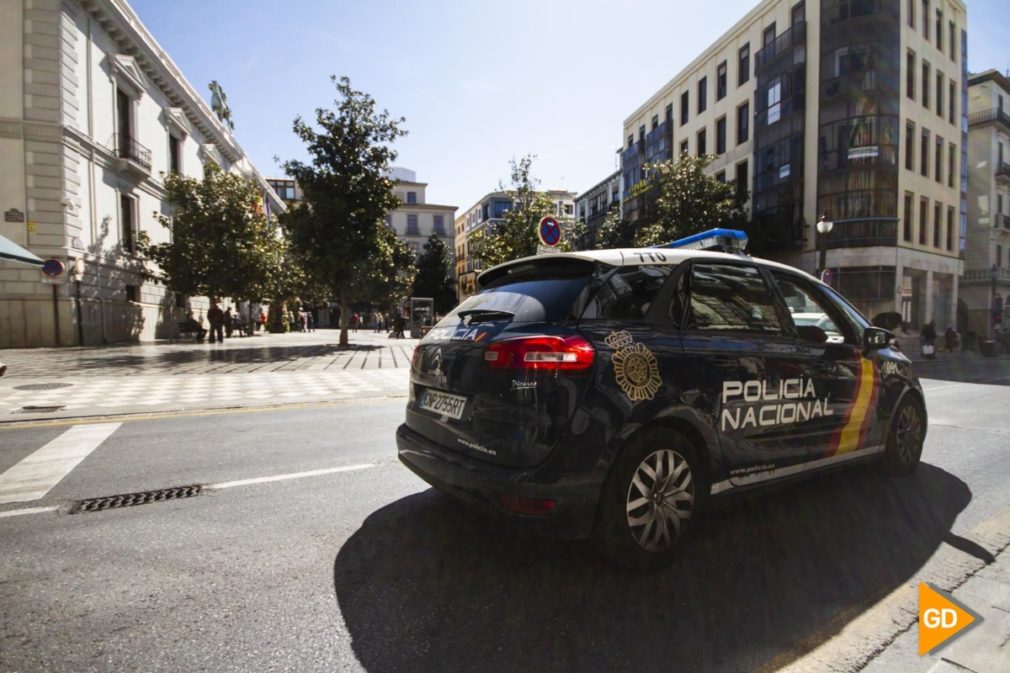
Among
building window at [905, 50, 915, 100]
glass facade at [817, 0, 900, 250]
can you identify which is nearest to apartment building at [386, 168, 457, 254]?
glass facade at [817, 0, 900, 250]

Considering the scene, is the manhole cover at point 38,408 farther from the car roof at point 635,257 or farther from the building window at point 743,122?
the building window at point 743,122

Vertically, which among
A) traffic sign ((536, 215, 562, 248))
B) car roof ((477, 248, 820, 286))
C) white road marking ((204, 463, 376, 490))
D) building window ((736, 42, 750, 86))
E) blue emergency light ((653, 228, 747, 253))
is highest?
building window ((736, 42, 750, 86))

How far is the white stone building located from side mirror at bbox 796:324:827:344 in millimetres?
24859

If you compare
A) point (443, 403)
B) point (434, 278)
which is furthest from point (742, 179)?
point (434, 278)

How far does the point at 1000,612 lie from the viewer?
7.52ft

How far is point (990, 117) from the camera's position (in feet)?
124

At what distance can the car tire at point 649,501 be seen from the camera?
2531 mm

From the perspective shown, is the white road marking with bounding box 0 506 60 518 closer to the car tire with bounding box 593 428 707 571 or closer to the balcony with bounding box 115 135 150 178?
the car tire with bounding box 593 428 707 571

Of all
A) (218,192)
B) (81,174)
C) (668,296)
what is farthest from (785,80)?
(81,174)

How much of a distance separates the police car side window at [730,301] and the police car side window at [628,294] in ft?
0.87

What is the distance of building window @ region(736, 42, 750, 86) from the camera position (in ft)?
106

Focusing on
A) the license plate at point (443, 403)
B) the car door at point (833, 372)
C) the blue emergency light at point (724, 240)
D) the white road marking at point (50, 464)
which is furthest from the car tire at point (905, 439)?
the white road marking at point (50, 464)

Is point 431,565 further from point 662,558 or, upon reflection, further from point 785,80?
point 785,80

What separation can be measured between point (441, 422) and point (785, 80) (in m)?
34.0
